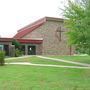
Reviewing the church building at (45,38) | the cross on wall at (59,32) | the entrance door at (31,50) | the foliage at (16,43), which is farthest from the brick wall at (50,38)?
the foliage at (16,43)

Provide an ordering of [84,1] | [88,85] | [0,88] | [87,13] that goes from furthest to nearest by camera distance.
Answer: [84,1], [87,13], [88,85], [0,88]

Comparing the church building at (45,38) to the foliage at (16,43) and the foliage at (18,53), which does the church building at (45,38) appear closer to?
the foliage at (16,43)

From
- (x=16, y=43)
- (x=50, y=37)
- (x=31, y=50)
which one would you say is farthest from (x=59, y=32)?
(x=16, y=43)

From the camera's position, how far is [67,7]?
34.6 m

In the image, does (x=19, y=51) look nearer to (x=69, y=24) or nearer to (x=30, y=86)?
(x=69, y=24)

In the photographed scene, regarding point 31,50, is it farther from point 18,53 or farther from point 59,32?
point 59,32

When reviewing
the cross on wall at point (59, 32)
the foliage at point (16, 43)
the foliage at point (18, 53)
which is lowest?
the foliage at point (18, 53)

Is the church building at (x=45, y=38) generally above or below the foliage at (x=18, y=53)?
above

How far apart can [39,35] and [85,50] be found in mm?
30643

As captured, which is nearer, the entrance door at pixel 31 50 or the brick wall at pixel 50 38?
the entrance door at pixel 31 50

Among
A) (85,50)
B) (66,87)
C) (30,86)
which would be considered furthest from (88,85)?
(85,50)

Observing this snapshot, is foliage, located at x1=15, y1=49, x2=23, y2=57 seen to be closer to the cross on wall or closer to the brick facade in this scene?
the brick facade

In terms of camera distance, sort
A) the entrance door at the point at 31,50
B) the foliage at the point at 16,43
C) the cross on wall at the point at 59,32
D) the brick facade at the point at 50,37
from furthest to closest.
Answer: the cross on wall at the point at 59,32
the brick facade at the point at 50,37
the entrance door at the point at 31,50
the foliage at the point at 16,43

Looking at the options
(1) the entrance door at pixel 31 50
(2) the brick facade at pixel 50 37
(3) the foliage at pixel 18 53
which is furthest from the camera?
(2) the brick facade at pixel 50 37
